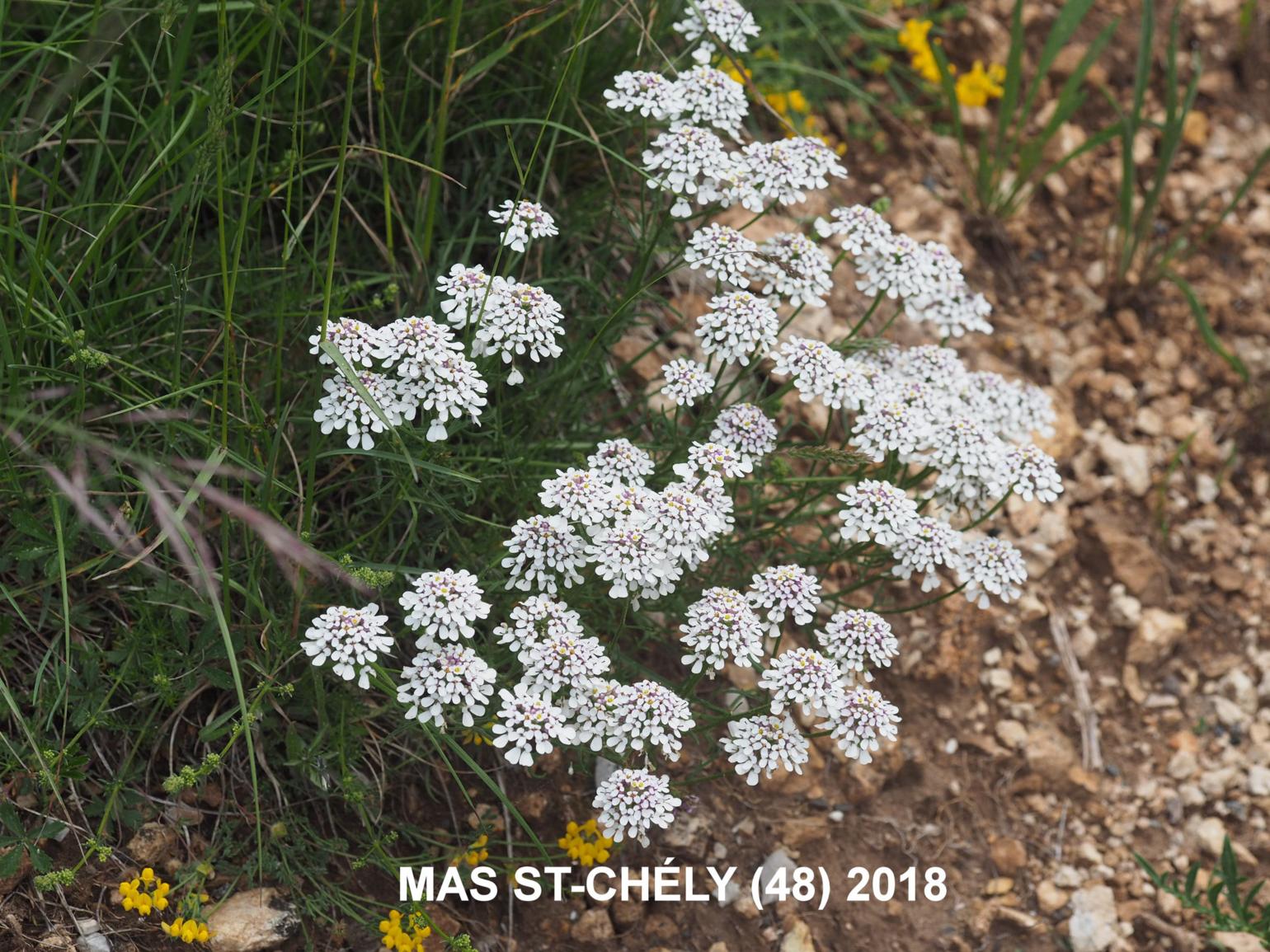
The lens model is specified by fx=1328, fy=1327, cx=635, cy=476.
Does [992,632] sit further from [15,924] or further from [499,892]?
[15,924]

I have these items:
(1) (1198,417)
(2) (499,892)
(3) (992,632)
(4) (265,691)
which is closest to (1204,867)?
(3) (992,632)

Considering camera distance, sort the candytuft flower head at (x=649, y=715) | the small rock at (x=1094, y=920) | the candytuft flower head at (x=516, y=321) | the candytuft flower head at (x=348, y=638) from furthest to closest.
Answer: the small rock at (x=1094, y=920) < the candytuft flower head at (x=516, y=321) < the candytuft flower head at (x=649, y=715) < the candytuft flower head at (x=348, y=638)

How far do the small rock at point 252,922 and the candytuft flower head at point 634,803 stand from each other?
0.71m

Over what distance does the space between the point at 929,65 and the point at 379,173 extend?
2170 mm

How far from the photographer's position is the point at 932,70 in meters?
4.62

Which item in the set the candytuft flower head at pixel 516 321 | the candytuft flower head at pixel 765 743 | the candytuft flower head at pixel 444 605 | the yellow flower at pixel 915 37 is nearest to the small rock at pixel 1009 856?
the candytuft flower head at pixel 765 743

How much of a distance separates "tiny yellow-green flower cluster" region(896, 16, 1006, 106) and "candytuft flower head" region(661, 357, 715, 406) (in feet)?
7.31

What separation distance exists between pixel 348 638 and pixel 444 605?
0.18 metres

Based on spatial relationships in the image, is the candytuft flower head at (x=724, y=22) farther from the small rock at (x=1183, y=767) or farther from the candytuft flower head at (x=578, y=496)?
the small rock at (x=1183, y=767)

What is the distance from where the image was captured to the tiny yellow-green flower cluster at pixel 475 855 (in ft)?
9.32

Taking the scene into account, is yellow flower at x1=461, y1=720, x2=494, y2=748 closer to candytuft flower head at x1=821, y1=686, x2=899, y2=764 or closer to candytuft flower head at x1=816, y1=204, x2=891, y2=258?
candytuft flower head at x1=821, y1=686, x2=899, y2=764

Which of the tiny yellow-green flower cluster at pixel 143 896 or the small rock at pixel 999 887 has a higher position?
the small rock at pixel 999 887

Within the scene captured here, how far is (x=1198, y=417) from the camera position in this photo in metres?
4.38

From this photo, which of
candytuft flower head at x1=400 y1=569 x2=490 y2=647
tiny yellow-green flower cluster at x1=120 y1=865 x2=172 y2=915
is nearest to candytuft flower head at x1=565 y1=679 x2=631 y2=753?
candytuft flower head at x1=400 y1=569 x2=490 y2=647
